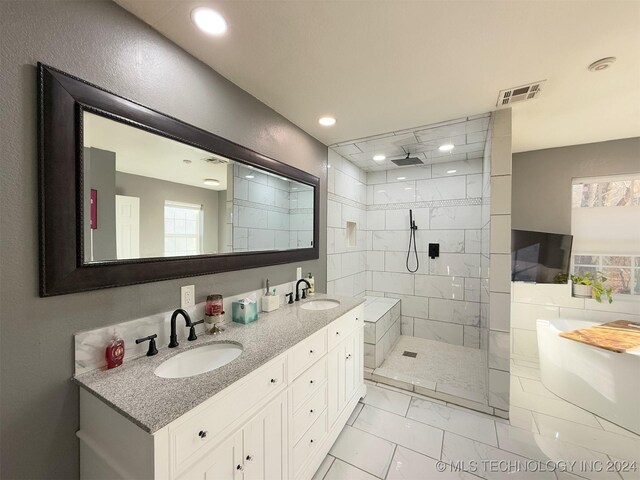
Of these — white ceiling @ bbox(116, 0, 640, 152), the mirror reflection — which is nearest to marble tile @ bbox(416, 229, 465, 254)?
white ceiling @ bbox(116, 0, 640, 152)

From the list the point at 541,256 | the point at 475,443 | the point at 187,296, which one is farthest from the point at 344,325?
the point at 541,256

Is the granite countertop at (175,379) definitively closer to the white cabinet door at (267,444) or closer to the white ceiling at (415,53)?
the white cabinet door at (267,444)

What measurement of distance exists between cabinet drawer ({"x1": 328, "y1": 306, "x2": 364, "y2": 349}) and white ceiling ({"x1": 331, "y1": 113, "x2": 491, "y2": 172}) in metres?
1.72

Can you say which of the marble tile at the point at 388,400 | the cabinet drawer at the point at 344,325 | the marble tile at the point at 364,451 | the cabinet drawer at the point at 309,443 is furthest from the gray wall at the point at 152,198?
the marble tile at the point at 388,400

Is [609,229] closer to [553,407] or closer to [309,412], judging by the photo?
[553,407]

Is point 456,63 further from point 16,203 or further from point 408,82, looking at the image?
point 16,203

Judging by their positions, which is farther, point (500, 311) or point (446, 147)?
point (446, 147)

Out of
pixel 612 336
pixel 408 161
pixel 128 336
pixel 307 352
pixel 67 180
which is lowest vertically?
pixel 612 336

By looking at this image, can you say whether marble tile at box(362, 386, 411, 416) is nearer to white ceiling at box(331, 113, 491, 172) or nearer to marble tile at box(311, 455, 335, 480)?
marble tile at box(311, 455, 335, 480)

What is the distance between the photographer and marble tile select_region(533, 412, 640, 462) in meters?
1.77

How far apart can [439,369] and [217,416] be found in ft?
8.42

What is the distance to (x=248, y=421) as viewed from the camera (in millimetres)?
1096

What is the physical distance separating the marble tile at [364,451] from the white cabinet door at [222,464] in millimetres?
980

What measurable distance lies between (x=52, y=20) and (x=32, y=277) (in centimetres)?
96
